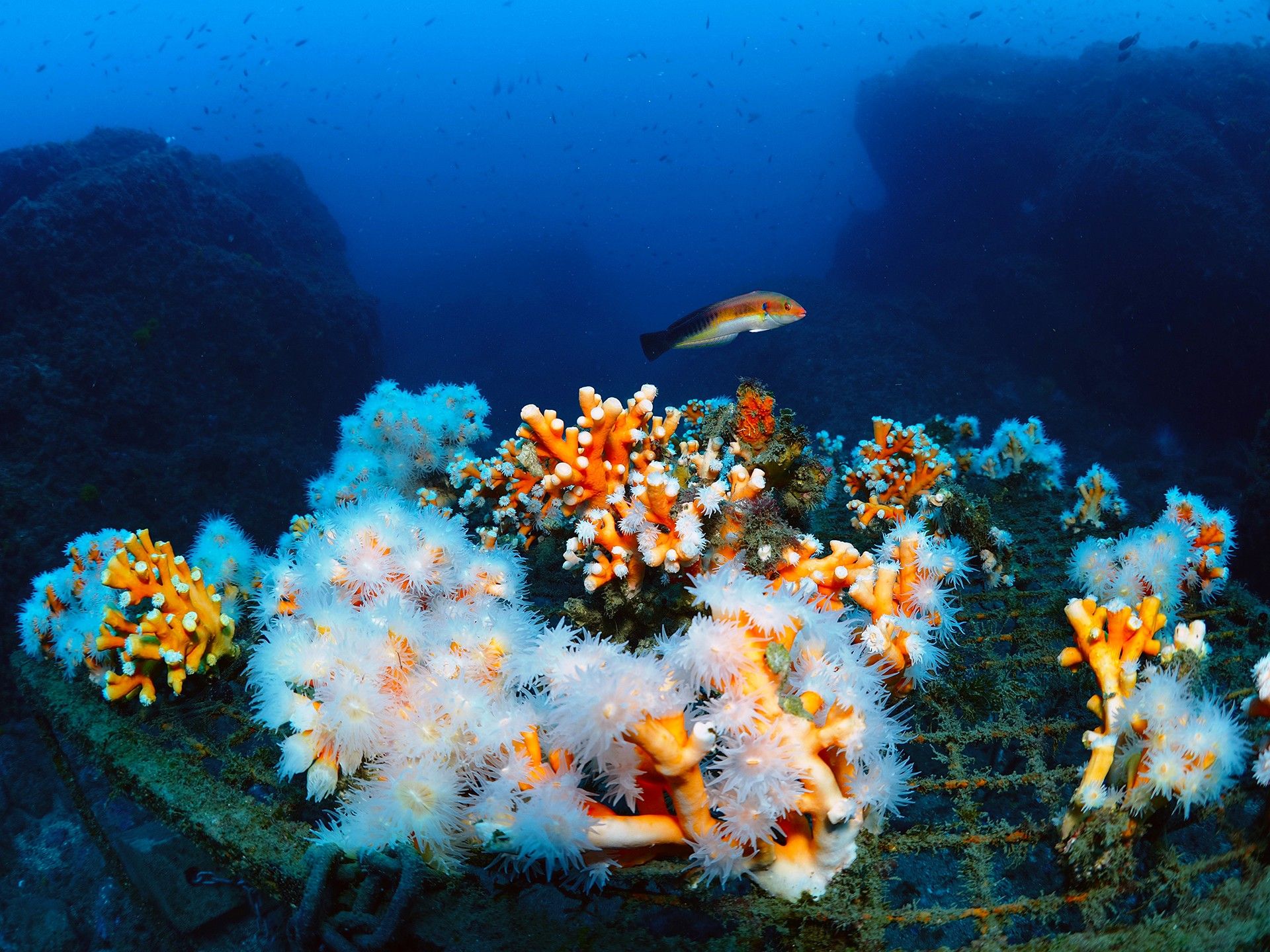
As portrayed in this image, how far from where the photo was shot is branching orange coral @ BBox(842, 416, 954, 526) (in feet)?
14.9

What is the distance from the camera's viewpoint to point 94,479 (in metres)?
9.59

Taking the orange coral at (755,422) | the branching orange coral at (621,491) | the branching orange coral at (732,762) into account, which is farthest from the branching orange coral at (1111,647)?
the orange coral at (755,422)

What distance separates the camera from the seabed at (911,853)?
1690mm

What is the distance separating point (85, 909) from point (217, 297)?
11.9 meters

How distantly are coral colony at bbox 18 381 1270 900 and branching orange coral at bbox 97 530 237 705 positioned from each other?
0.01 metres

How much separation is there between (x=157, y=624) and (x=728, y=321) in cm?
378

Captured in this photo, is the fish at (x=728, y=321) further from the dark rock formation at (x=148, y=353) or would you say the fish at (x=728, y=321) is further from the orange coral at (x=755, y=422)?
the dark rock formation at (x=148, y=353)

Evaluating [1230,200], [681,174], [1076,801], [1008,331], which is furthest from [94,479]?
[681,174]

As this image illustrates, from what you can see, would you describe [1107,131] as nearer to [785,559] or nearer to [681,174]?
[785,559]

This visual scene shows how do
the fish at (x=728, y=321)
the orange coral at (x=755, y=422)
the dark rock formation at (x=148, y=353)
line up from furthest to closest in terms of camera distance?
the dark rock formation at (x=148, y=353) < the fish at (x=728, y=321) < the orange coral at (x=755, y=422)

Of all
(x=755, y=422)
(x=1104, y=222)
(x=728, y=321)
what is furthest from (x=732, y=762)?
(x=1104, y=222)

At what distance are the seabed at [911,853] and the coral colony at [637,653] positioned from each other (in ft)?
0.32

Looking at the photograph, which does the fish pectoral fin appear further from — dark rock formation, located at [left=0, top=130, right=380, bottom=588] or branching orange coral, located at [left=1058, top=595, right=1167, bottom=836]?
dark rock formation, located at [left=0, top=130, right=380, bottom=588]

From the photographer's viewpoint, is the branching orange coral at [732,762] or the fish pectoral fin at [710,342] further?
the fish pectoral fin at [710,342]
